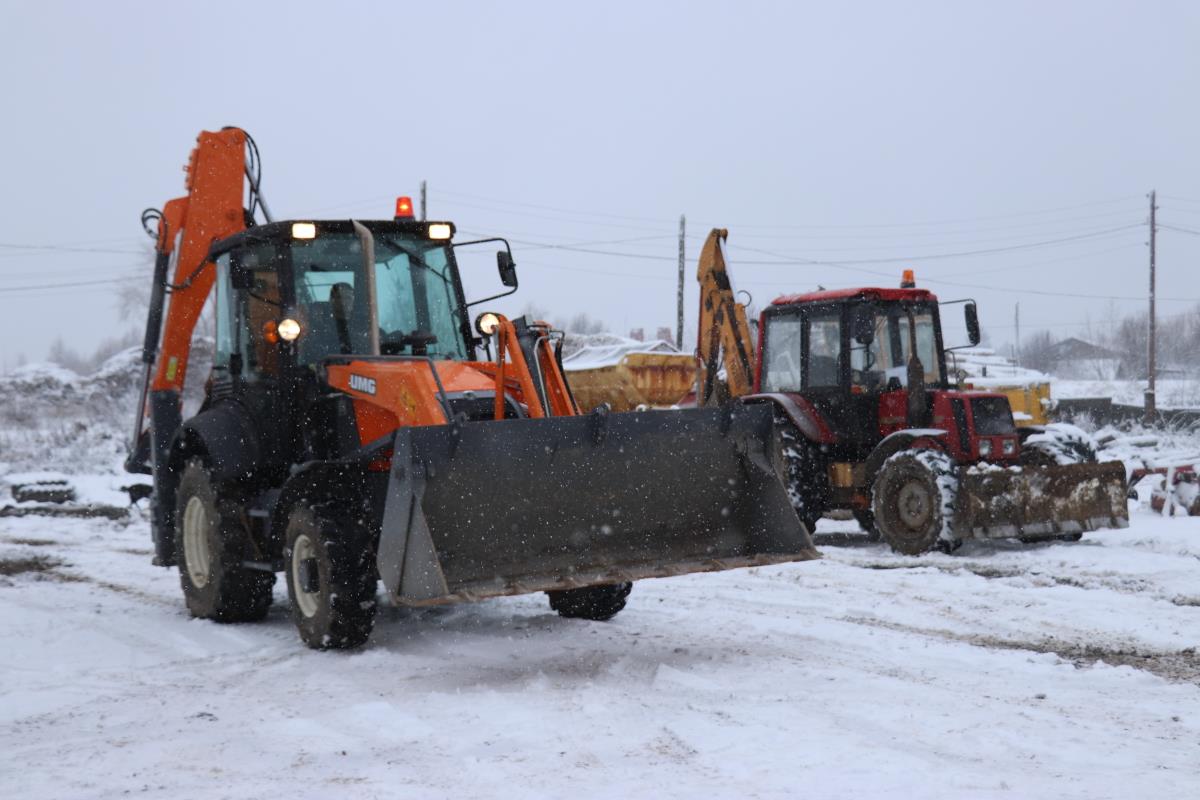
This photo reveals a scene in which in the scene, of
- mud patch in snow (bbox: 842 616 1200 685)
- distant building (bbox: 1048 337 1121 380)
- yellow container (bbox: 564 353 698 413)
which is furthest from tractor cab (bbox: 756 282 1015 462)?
distant building (bbox: 1048 337 1121 380)

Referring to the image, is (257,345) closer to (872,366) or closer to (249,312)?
(249,312)

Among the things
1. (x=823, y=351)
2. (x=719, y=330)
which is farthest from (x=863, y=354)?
(x=719, y=330)

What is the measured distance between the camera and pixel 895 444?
11.5 meters

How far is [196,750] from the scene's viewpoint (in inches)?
194

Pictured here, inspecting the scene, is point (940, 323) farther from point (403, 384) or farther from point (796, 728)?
point (796, 728)

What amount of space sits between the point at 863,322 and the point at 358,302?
5.86 meters

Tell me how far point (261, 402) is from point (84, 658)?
1830 millimetres

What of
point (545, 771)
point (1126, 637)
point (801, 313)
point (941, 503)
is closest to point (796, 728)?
point (545, 771)

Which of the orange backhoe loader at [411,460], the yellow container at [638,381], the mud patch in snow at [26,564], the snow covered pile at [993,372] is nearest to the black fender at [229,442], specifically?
the orange backhoe loader at [411,460]

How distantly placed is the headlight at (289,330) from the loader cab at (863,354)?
608cm

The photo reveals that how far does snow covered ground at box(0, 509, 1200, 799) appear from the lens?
4.45 meters

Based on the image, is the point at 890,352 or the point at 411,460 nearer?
the point at 411,460

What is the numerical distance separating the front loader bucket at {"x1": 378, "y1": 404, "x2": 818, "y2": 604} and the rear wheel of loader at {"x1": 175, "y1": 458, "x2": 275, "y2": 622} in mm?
2041

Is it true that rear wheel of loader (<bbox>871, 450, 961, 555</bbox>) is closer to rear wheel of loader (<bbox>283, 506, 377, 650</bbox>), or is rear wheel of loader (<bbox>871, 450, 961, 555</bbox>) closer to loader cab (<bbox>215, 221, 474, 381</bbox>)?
loader cab (<bbox>215, 221, 474, 381</bbox>)
